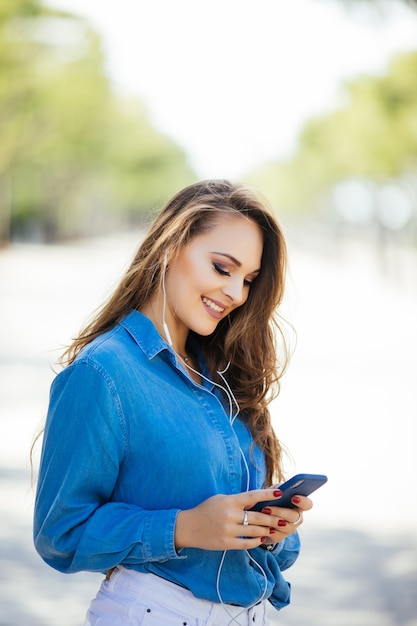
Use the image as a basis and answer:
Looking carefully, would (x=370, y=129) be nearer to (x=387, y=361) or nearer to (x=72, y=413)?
(x=387, y=361)

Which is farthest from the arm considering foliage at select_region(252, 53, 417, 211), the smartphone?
foliage at select_region(252, 53, 417, 211)

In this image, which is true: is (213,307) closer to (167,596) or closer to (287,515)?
(287,515)

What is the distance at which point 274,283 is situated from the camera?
8.68 ft

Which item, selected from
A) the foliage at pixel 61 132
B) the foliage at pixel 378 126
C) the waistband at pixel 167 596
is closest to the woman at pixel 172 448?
the waistband at pixel 167 596

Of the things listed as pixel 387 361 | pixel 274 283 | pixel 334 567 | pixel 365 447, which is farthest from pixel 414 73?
pixel 274 283

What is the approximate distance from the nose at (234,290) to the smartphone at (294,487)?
0.52m

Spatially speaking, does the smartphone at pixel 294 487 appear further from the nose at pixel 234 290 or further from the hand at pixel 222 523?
the nose at pixel 234 290

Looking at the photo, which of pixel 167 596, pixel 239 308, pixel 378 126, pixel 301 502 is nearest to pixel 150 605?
pixel 167 596

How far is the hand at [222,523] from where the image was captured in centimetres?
203

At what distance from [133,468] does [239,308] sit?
28.7 inches

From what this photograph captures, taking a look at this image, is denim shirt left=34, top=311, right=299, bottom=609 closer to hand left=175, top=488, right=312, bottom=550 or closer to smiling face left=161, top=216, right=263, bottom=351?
hand left=175, top=488, right=312, bottom=550

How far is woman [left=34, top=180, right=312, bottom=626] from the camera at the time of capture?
204cm

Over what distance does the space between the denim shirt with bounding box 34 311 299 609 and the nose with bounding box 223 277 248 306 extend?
8.7 inches

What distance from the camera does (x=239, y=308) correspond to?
107 inches
